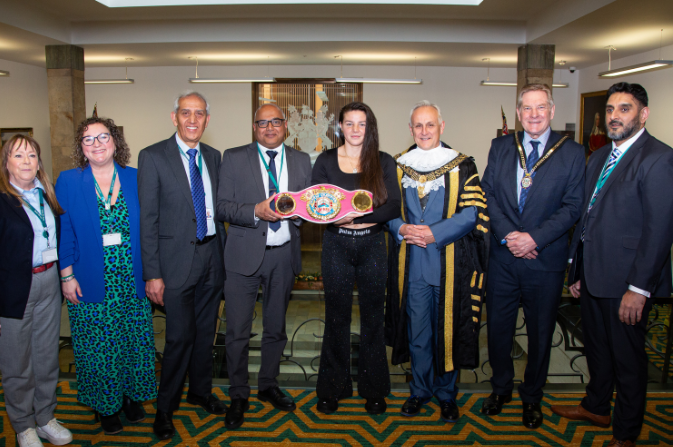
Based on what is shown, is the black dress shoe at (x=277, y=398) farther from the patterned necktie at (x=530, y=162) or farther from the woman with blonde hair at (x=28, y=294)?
the patterned necktie at (x=530, y=162)

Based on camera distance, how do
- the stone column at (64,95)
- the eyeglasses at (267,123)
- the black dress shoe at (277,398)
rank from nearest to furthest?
the eyeglasses at (267,123)
the black dress shoe at (277,398)
the stone column at (64,95)

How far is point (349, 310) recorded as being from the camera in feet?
8.29

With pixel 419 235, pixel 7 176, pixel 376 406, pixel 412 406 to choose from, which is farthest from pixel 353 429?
pixel 7 176

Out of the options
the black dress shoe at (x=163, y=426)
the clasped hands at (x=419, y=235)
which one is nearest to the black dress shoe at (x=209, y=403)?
the black dress shoe at (x=163, y=426)

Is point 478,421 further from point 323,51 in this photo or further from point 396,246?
point 323,51

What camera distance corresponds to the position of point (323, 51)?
8883 mm

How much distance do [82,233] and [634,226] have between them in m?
2.81

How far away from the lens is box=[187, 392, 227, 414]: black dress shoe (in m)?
2.59

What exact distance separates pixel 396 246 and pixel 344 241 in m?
0.39

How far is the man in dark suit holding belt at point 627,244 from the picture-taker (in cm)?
213

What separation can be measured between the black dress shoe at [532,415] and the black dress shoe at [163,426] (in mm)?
1963

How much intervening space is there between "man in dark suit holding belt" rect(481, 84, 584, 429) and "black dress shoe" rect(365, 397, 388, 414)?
59cm

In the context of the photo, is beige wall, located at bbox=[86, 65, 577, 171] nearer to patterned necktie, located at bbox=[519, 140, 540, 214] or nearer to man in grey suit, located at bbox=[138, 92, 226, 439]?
patterned necktie, located at bbox=[519, 140, 540, 214]

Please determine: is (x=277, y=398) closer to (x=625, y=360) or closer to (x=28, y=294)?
(x=28, y=294)
